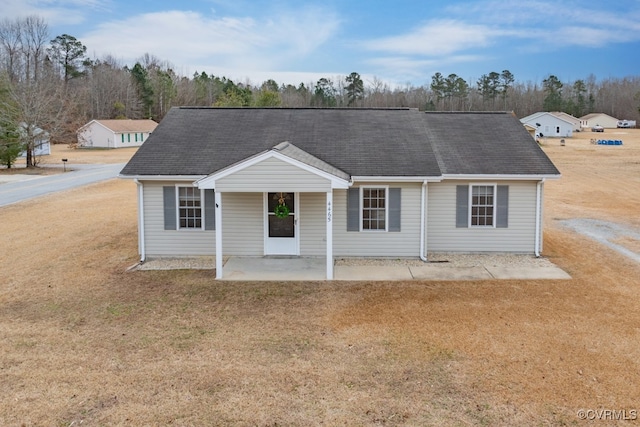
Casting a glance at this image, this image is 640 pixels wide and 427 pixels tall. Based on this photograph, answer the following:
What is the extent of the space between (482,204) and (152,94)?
7856cm

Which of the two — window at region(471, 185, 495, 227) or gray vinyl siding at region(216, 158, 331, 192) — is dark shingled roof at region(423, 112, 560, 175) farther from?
gray vinyl siding at region(216, 158, 331, 192)

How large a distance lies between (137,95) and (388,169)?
7777 cm

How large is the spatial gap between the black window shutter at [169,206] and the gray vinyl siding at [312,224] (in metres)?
3.48

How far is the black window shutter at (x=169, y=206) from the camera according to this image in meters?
14.4

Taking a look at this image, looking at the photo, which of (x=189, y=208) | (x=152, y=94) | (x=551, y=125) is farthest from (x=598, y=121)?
(x=189, y=208)

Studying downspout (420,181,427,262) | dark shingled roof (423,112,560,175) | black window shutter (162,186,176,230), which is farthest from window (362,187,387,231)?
black window shutter (162,186,176,230)

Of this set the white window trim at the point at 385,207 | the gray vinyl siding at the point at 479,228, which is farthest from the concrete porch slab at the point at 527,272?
the white window trim at the point at 385,207

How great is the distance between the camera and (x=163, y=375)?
7.63m

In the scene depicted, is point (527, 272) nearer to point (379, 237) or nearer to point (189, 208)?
point (379, 237)

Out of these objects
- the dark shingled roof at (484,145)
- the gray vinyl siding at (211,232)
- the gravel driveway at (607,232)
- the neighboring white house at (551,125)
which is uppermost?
the neighboring white house at (551,125)

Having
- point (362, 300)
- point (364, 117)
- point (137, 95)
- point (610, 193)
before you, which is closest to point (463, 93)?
point (137, 95)

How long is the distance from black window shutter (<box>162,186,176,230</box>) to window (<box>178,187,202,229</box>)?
0.52ft

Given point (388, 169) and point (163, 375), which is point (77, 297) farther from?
point (388, 169)

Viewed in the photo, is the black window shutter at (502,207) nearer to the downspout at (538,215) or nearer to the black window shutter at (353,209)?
the downspout at (538,215)
